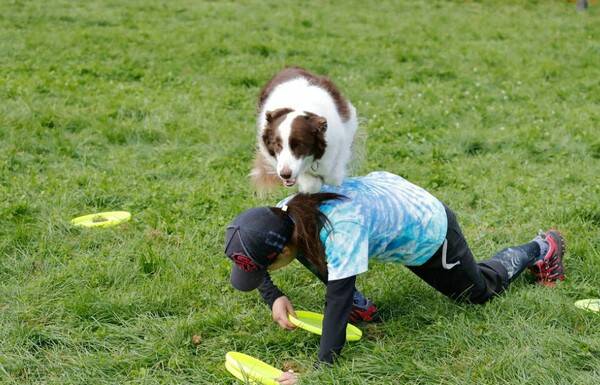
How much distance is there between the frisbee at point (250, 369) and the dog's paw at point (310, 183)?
76 centimetres

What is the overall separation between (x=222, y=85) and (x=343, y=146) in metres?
5.32

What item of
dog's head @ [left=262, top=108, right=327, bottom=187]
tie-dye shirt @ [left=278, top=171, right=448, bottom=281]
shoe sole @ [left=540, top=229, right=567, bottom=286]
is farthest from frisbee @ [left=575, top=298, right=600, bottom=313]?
dog's head @ [left=262, top=108, right=327, bottom=187]

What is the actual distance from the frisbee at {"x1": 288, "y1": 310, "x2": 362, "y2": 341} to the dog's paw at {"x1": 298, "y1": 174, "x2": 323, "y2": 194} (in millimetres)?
634

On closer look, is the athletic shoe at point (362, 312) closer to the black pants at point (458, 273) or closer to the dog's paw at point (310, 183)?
the black pants at point (458, 273)

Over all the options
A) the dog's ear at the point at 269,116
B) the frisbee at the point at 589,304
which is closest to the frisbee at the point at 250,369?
the dog's ear at the point at 269,116

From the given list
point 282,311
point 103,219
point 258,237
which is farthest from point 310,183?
point 103,219

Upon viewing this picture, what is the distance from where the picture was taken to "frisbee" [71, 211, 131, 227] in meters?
4.69

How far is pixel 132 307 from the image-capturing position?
3746 millimetres

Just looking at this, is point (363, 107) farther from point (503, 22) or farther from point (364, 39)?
point (503, 22)

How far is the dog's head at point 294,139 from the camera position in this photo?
9.63 feet

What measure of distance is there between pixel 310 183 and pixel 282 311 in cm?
70

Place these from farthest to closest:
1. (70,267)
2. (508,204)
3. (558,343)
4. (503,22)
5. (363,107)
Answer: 1. (503,22)
2. (363,107)
3. (508,204)
4. (70,267)
5. (558,343)

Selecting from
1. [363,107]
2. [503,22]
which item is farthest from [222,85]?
[503,22]

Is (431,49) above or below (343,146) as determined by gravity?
below
